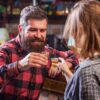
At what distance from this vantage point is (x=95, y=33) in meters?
1.15

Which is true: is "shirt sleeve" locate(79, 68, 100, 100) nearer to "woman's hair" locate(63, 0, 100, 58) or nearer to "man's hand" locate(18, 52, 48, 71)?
"woman's hair" locate(63, 0, 100, 58)

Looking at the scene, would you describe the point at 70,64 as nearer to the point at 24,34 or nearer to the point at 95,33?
the point at 24,34

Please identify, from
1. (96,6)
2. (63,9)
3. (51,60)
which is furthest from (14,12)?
(96,6)

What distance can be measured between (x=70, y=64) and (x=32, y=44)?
0.35 metres

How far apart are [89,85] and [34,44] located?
659mm

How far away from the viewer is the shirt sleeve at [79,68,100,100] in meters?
1.12

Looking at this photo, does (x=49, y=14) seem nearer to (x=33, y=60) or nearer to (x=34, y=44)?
(x=34, y=44)

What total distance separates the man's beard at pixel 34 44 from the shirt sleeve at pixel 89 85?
0.61 metres

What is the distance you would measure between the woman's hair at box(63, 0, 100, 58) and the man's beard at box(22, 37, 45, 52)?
0.53 meters

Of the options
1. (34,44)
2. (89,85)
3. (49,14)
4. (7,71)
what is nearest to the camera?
(89,85)

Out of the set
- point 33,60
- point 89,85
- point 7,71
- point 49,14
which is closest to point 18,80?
point 7,71

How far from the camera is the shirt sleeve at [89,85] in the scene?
3.67 ft

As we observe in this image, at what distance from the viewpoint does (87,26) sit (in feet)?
3.78

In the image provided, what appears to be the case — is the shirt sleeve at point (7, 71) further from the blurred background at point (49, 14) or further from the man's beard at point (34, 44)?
the blurred background at point (49, 14)
